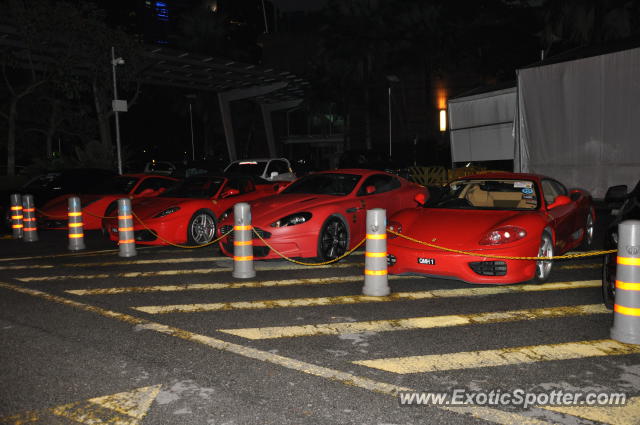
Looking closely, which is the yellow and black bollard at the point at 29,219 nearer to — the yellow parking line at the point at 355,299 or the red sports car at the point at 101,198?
the red sports car at the point at 101,198

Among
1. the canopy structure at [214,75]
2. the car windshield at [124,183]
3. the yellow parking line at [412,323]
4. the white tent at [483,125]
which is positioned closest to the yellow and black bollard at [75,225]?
the car windshield at [124,183]

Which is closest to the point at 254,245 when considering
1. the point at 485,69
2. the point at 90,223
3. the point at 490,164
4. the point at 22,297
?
the point at 22,297

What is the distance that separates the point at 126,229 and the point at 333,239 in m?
3.76

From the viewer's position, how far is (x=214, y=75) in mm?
36844

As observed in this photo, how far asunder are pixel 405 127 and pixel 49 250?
41082 mm

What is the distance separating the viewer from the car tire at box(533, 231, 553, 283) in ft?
23.1

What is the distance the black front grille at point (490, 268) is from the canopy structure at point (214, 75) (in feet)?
83.3

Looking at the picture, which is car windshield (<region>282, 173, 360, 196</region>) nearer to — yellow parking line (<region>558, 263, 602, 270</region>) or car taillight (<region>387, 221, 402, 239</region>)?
car taillight (<region>387, 221, 402, 239</region>)

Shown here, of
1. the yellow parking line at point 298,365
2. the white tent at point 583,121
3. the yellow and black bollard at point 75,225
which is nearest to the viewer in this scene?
the yellow parking line at point 298,365

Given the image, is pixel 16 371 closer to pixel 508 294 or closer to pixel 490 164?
pixel 508 294

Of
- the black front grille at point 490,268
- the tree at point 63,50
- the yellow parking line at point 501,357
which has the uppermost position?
the tree at point 63,50

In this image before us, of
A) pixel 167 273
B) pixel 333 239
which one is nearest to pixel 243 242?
pixel 167 273

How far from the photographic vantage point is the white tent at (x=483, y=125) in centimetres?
2164

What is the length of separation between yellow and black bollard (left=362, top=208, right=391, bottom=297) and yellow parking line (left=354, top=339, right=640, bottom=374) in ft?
6.76
